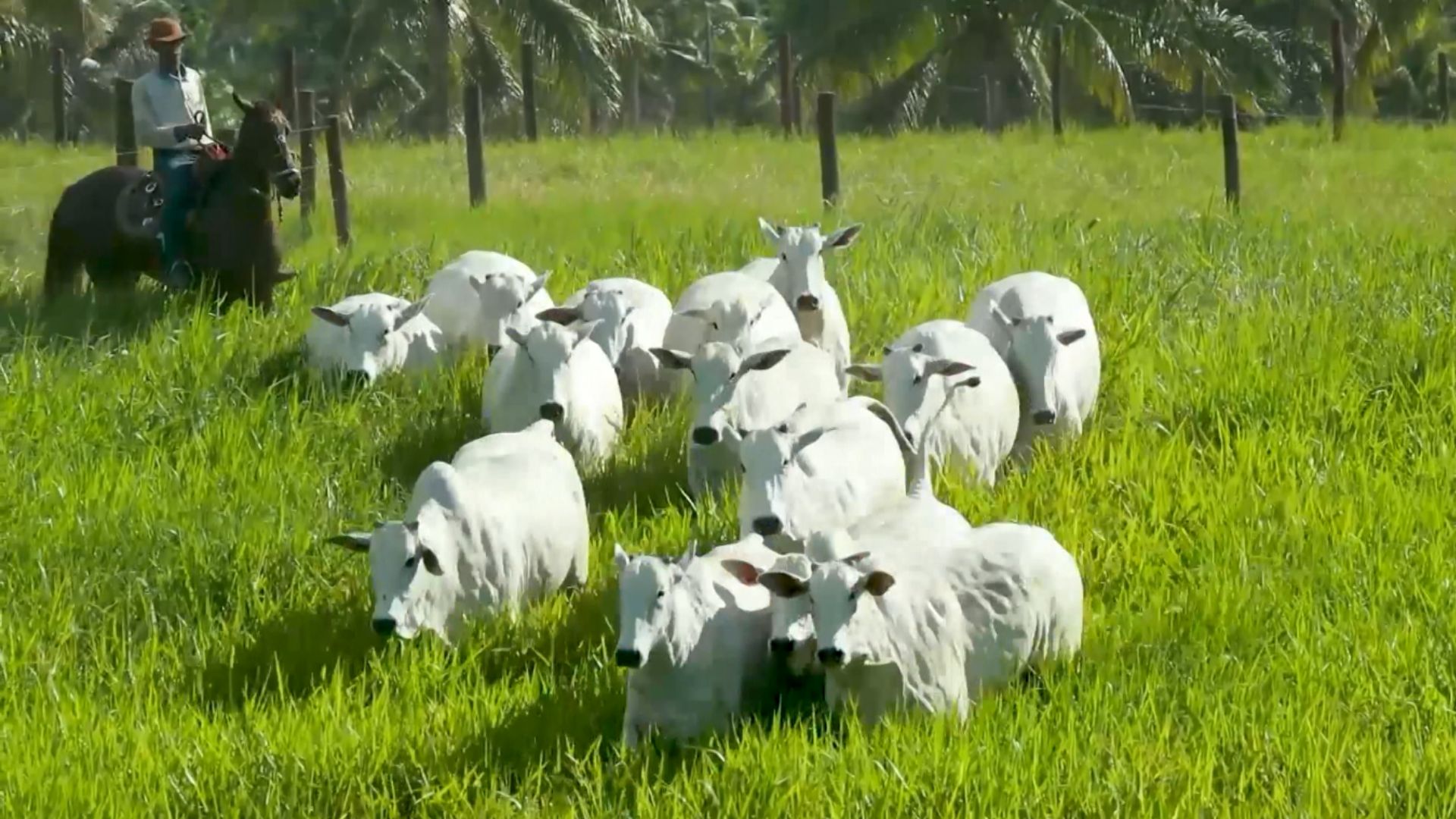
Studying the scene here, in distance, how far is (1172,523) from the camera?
7629 mm

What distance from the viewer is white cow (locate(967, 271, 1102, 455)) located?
28.6 ft

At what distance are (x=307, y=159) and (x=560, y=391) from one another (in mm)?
9171

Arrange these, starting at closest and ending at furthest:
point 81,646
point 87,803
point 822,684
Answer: point 87,803 < point 822,684 < point 81,646

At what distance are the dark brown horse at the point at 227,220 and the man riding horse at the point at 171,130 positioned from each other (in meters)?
0.08

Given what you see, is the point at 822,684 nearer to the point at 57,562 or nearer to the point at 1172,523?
the point at 1172,523

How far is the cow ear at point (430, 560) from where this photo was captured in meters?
6.54

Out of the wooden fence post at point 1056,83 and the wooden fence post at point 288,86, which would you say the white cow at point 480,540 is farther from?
the wooden fence post at point 1056,83

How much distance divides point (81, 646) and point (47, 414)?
2.27 metres

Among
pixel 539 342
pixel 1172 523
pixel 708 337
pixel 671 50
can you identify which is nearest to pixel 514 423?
pixel 539 342

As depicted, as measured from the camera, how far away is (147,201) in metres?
11.3

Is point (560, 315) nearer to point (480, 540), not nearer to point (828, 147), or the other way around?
point (480, 540)

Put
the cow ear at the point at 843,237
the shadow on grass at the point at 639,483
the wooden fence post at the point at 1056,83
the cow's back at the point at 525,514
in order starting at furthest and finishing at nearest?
1. the wooden fence post at the point at 1056,83
2. the cow ear at the point at 843,237
3. the shadow on grass at the point at 639,483
4. the cow's back at the point at 525,514

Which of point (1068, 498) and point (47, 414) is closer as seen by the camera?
point (1068, 498)

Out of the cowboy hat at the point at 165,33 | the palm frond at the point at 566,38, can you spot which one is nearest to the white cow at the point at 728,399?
the cowboy hat at the point at 165,33
